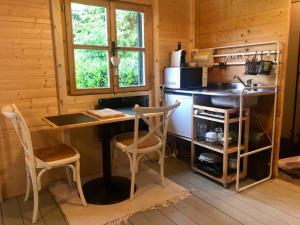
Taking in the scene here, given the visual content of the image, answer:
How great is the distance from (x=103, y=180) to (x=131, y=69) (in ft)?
4.25

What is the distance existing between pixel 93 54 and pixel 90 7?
1.57 ft

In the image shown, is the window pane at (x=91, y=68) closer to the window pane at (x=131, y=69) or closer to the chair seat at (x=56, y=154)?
the window pane at (x=131, y=69)

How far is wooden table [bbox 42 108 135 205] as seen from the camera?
81.7 inches

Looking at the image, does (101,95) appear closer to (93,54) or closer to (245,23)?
(93,54)

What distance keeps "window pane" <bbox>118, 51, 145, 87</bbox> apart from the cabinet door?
1.36ft

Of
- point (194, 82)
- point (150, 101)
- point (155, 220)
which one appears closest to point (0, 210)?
point (155, 220)

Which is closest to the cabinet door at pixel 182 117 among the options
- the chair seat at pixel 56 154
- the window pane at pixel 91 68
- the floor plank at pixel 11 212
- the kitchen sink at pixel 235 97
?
the kitchen sink at pixel 235 97

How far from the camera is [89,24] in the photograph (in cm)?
263

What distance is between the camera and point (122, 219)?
78.0 inches

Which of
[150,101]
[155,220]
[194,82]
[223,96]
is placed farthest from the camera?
[150,101]

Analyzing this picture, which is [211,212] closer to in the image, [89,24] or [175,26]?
[89,24]

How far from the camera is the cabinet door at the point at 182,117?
2760 mm

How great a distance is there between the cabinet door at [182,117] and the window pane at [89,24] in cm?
101

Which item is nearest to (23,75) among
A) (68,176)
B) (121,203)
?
(68,176)
